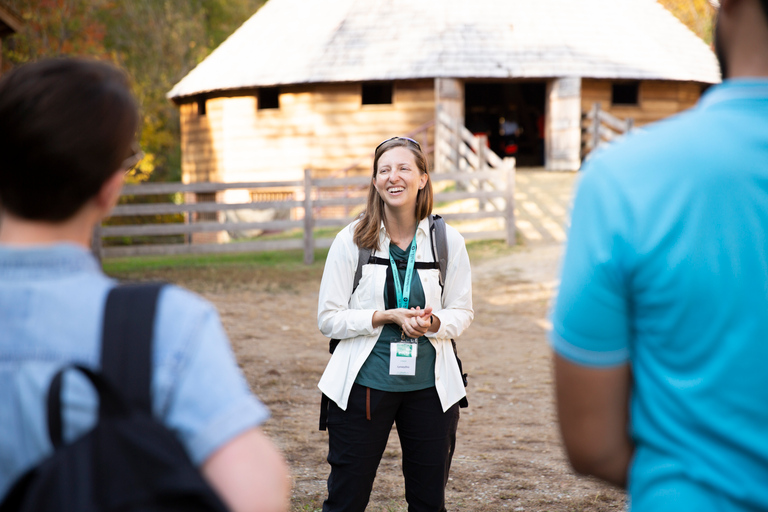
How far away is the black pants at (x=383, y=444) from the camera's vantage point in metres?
3.20

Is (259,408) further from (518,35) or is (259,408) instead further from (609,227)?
(518,35)

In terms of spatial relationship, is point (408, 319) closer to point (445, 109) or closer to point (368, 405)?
point (368, 405)

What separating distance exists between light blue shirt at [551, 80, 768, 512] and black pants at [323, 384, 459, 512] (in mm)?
1965

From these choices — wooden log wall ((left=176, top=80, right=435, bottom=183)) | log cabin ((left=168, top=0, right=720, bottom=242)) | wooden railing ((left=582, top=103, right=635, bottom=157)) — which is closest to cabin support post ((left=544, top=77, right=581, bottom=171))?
log cabin ((left=168, top=0, right=720, bottom=242))

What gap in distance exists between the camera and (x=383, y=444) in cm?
328

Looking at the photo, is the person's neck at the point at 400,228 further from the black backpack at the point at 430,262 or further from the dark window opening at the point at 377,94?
the dark window opening at the point at 377,94

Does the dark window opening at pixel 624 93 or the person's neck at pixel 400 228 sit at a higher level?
the dark window opening at pixel 624 93

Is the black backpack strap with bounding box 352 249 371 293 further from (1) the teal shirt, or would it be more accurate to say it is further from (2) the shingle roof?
(2) the shingle roof

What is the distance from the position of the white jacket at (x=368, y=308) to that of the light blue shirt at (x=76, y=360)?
1.89 meters

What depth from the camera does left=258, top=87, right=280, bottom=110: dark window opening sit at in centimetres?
2103

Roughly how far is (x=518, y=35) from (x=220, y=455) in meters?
20.1

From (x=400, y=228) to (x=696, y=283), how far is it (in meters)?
2.28

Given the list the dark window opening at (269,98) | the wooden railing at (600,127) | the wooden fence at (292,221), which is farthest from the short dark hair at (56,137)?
the dark window opening at (269,98)

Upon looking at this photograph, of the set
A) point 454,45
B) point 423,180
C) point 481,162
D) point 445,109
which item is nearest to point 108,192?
point 423,180
